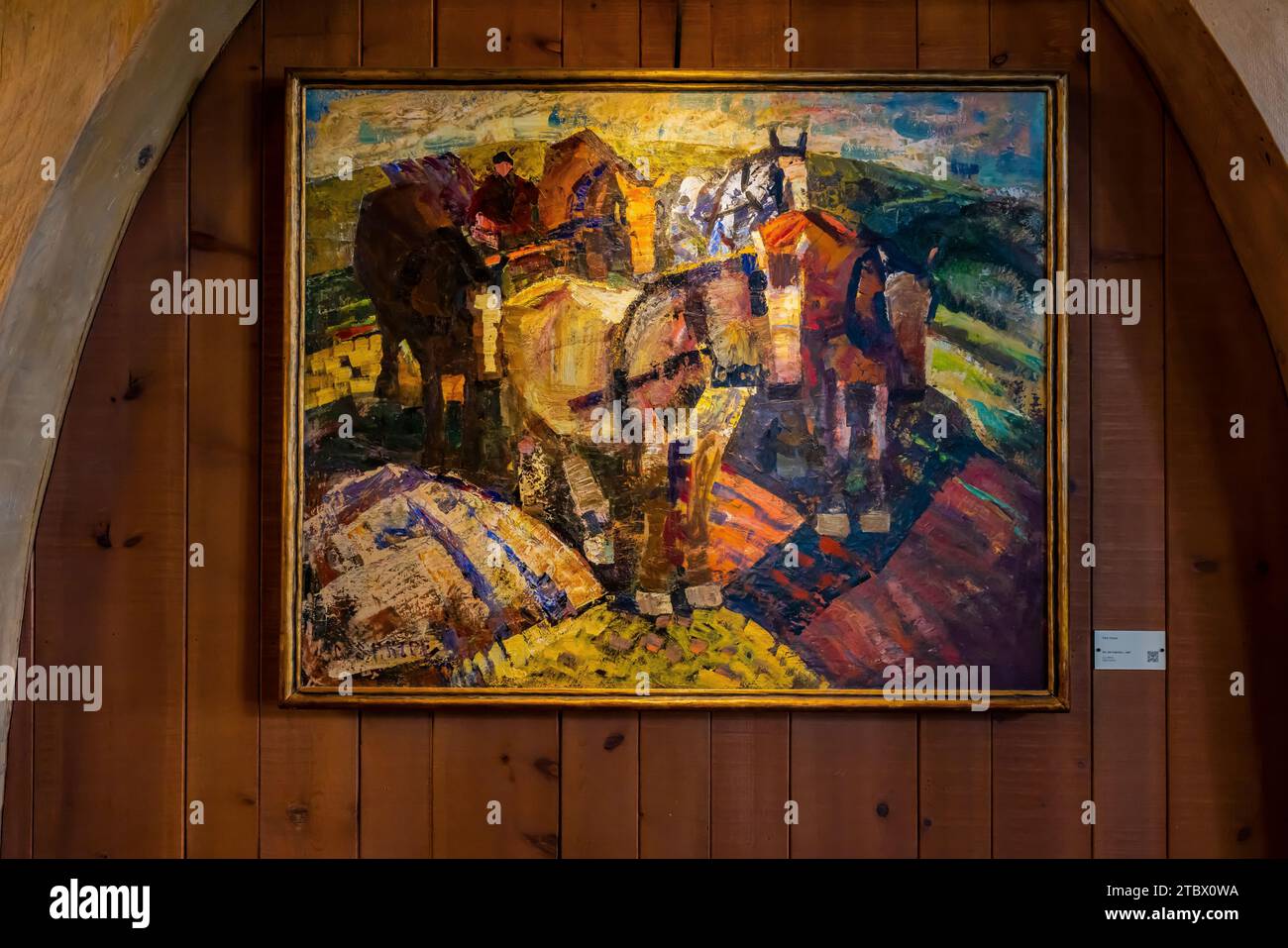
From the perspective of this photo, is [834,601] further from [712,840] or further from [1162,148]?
[1162,148]

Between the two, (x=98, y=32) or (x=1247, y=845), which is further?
(x=1247, y=845)

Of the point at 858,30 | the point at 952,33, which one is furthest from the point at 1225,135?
the point at 858,30

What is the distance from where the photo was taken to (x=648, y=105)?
4.27 ft

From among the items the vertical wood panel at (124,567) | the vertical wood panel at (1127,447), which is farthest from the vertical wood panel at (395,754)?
the vertical wood panel at (1127,447)

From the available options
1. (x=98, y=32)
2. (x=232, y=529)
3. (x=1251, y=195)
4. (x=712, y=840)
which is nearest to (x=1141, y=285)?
(x=1251, y=195)

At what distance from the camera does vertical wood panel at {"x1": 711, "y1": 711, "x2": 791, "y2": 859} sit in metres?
1.33

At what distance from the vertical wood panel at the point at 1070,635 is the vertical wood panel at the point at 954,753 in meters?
0.02

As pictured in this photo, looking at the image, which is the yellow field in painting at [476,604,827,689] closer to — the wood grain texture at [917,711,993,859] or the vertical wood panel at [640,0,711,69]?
the wood grain texture at [917,711,993,859]

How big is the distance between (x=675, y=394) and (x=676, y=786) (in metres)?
0.67

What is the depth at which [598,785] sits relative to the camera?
1325 mm

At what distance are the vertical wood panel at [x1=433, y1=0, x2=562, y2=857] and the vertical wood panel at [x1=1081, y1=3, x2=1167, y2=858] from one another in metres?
0.94

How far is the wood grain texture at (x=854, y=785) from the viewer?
4.33ft

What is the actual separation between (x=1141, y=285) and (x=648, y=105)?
2.96ft

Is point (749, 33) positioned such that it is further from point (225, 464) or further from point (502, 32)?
point (225, 464)
